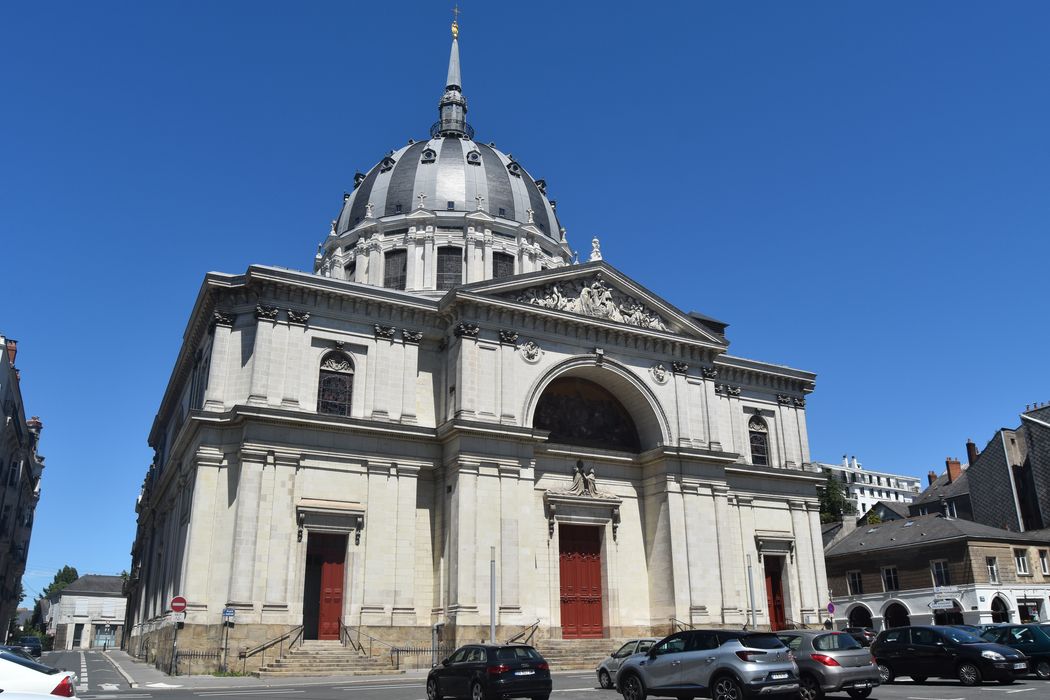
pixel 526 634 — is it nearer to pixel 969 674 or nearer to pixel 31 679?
pixel 969 674

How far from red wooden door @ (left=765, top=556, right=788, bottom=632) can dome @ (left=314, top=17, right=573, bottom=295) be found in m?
21.5

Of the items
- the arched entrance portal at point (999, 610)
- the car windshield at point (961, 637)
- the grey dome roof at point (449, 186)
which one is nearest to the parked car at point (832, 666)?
the car windshield at point (961, 637)

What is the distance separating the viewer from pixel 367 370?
115ft

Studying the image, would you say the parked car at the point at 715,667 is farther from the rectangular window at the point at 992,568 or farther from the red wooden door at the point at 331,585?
the rectangular window at the point at 992,568

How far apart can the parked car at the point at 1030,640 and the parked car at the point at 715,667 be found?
11.2 m

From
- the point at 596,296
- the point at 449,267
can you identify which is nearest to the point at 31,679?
the point at 596,296

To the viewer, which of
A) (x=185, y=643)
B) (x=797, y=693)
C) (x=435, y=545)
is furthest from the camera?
(x=435, y=545)

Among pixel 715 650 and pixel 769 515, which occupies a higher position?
pixel 769 515

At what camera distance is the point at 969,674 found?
21.5m

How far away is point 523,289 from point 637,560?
43.5 feet

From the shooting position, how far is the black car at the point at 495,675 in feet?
60.8

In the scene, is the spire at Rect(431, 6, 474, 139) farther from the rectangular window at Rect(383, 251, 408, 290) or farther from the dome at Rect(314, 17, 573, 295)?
the rectangular window at Rect(383, 251, 408, 290)

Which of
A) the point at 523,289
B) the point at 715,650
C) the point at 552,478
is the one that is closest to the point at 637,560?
the point at 552,478

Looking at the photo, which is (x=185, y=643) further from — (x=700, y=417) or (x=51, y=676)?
(x=700, y=417)
